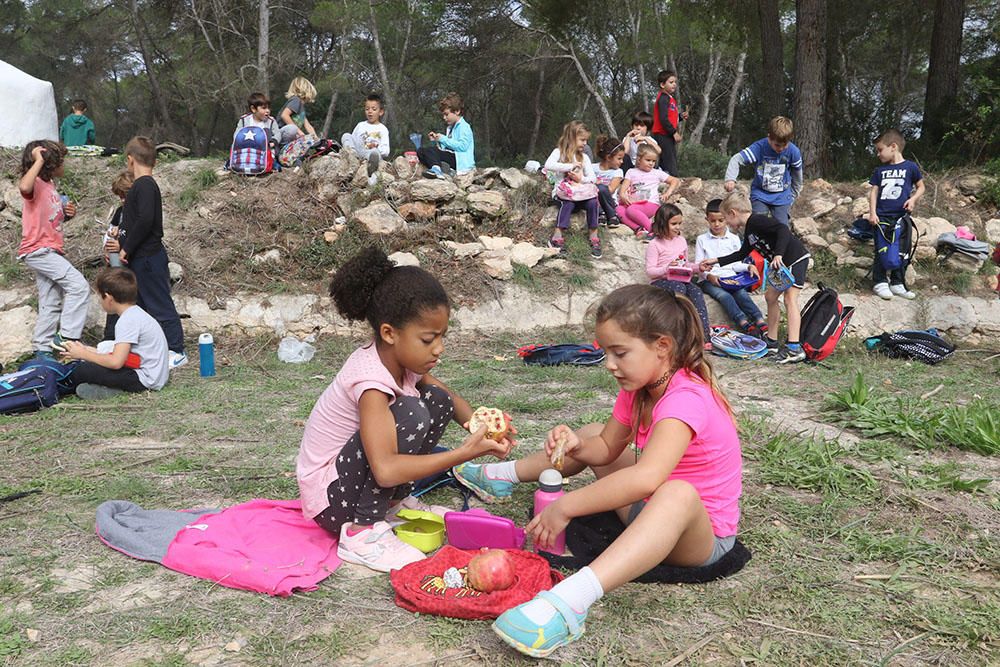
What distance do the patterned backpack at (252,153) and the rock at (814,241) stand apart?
244 inches

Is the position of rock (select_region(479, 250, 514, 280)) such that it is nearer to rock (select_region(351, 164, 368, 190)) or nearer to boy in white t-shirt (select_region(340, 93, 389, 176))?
rock (select_region(351, 164, 368, 190))

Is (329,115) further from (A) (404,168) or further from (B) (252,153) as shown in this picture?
(A) (404,168)

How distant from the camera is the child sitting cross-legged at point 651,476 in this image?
83.4 inches

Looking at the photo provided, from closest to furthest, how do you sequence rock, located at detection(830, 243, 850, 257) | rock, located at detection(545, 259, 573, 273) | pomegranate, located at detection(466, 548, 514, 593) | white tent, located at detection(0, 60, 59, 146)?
1. pomegranate, located at detection(466, 548, 514, 593)
2. rock, located at detection(545, 259, 573, 273)
3. rock, located at detection(830, 243, 850, 257)
4. white tent, located at detection(0, 60, 59, 146)

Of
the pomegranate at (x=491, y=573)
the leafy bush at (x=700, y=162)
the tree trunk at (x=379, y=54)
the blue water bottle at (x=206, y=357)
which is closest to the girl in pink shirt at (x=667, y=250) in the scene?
the blue water bottle at (x=206, y=357)

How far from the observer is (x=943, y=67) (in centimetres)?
1099

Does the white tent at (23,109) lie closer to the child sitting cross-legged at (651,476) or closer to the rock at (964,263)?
the child sitting cross-legged at (651,476)

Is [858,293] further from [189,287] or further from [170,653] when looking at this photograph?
[170,653]

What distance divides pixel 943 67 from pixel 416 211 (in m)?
7.97

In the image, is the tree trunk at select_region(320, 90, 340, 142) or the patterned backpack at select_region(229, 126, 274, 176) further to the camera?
the tree trunk at select_region(320, 90, 340, 142)

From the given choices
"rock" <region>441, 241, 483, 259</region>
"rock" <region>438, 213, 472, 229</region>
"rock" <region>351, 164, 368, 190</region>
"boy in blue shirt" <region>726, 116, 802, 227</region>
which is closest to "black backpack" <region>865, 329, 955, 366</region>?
"boy in blue shirt" <region>726, 116, 802, 227</region>

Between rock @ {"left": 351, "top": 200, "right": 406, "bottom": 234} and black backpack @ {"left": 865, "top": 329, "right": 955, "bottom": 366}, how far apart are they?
4761 mm

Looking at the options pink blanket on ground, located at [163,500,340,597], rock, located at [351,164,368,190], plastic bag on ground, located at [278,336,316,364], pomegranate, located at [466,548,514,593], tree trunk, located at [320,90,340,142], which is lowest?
plastic bag on ground, located at [278,336,316,364]

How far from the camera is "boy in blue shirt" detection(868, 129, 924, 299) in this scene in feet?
26.4
